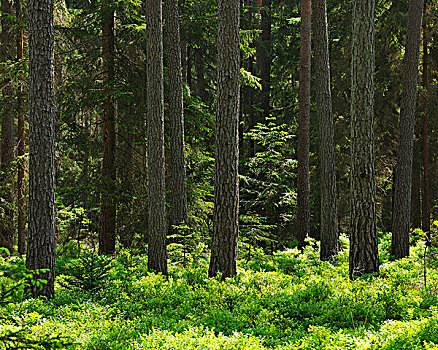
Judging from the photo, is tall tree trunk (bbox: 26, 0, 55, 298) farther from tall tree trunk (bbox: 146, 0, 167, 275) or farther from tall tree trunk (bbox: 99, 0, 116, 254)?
tall tree trunk (bbox: 99, 0, 116, 254)

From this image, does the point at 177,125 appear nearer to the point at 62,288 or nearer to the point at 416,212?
the point at 62,288

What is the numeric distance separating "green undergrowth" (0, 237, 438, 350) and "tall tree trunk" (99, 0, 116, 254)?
3.33m

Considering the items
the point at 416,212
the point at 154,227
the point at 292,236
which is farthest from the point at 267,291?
the point at 292,236

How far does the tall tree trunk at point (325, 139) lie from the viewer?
37.9ft

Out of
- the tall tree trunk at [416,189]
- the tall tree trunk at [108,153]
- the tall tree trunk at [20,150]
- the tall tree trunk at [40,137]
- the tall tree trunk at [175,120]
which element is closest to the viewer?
the tall tree trunk at [40,137]

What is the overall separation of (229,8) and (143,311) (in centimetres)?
593

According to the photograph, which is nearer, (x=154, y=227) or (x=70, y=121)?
(x=154, y=227)

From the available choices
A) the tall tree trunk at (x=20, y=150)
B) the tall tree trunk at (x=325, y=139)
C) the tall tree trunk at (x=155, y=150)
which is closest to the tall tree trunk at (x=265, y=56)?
the tall tree trunk at (x=325, y=139)

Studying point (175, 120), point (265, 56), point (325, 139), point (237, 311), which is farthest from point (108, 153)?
point (265, 56)

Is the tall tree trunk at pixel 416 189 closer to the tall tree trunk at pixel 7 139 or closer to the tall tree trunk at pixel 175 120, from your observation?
the tall tree trunk at pixel 175 120

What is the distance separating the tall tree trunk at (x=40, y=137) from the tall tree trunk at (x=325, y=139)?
24.1 ft

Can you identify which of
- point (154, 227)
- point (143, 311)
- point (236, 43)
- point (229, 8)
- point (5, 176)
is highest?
point (229, 8)

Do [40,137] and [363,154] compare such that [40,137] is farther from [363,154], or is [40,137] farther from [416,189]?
[416,189]

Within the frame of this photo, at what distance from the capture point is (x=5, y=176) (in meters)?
13.6
